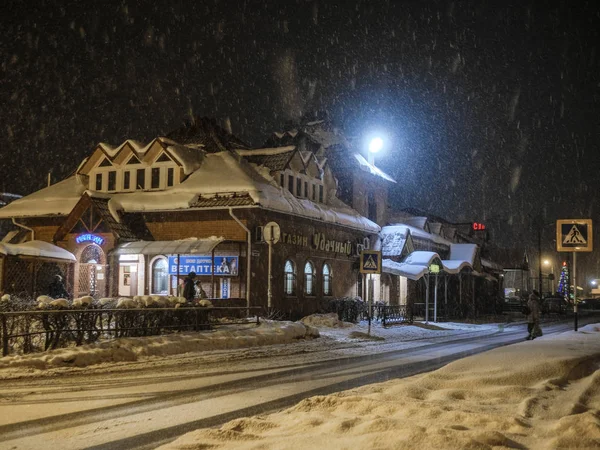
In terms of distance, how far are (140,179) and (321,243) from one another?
9378 mm

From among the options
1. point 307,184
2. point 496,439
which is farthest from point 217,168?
point 496,439

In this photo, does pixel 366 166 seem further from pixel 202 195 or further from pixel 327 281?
pixel 202 195

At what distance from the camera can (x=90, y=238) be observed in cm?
3042

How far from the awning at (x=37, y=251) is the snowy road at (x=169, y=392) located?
12.3 m

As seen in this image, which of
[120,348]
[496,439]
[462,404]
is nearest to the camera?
[496,439]

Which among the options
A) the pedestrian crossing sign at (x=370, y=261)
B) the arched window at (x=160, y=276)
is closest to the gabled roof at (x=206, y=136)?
the arched window at (x=160, y=276)

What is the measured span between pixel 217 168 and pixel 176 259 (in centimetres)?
493

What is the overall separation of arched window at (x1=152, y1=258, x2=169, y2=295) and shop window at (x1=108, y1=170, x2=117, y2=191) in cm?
497

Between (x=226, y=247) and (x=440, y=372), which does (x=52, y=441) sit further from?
(x=226, y=247)

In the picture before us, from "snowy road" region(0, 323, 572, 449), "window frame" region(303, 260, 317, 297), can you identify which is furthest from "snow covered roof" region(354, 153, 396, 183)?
"snowy road" region(0, 323, 572, 449)

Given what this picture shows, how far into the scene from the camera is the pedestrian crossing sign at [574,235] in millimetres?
17875

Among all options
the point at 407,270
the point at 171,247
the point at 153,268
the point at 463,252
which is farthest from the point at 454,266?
the point at 171,247

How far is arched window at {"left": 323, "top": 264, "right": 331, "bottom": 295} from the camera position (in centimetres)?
3559

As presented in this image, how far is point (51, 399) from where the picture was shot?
10430 millimetres
